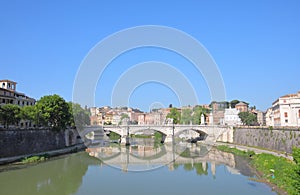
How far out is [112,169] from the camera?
20.0 m

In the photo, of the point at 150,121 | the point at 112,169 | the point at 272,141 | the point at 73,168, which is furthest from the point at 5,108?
the point at 150,121

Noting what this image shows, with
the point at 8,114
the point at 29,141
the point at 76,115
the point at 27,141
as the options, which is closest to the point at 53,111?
the point at 8,114

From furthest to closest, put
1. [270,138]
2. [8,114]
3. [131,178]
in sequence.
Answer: [8,114] → [270,138] → [131,178]

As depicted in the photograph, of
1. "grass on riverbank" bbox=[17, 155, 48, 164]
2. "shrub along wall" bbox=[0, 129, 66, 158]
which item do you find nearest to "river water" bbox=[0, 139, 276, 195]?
"grass on riverbank" bbox=[17, 155, 48, 164]

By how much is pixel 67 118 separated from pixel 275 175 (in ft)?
69.3

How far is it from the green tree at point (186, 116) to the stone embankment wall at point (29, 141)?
26718 millimetres

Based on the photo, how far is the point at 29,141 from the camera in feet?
75.9

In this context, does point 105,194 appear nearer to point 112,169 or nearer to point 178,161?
point 112,169

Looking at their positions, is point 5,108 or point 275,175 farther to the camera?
point 5,108

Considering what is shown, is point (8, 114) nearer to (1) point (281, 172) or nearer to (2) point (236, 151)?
(2) point (236, 151)

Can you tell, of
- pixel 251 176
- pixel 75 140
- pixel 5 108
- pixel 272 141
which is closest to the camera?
pixel 251 176

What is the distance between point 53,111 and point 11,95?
8937 millimetres

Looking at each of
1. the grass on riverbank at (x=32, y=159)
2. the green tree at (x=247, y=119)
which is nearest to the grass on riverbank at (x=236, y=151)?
the grass on riverbank at (x=32, y=159)

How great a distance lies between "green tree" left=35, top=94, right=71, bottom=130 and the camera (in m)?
27.0
